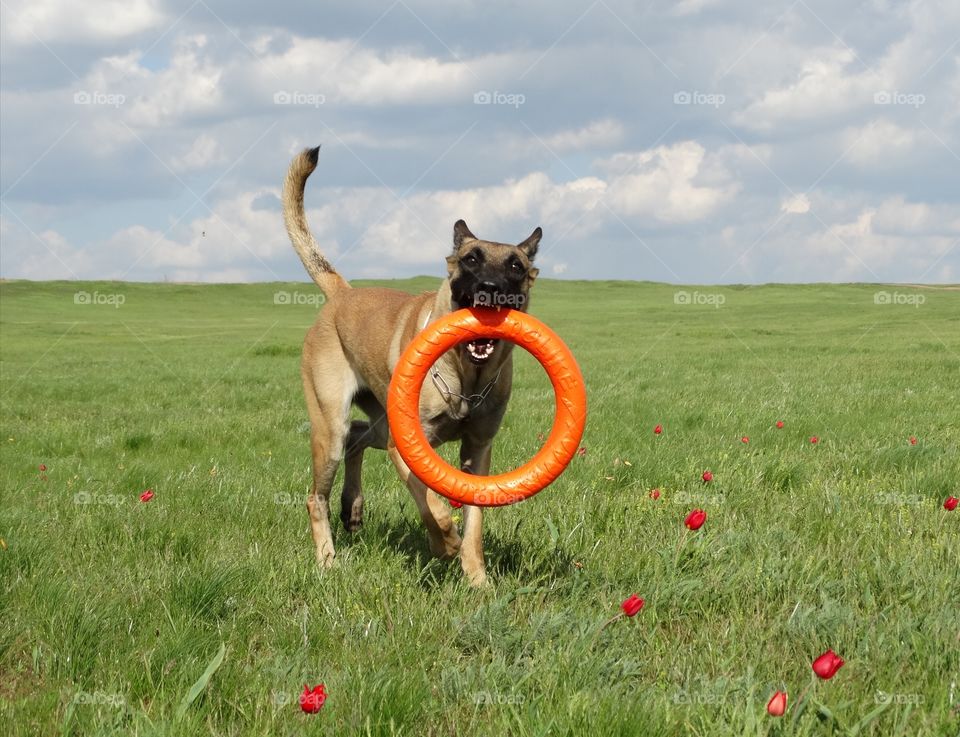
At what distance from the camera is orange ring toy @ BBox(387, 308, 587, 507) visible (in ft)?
14.8

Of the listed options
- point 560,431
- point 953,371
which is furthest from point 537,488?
point 953,371

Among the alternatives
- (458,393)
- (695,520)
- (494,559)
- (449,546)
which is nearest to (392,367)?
(458,393)

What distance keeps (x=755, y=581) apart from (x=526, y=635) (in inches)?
48.1

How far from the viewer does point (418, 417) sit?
4781 millimetres

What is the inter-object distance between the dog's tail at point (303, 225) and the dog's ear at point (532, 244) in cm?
198

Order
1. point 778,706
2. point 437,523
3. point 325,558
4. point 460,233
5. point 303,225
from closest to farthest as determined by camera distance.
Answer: point 778,706 < point 437,523 < point 325,558 < point 460,233 < point 303,225

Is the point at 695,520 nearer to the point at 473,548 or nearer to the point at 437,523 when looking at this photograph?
the point at 473,548

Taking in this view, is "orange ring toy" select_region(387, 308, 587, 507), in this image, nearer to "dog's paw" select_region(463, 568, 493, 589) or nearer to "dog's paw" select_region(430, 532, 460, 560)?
"dog's paw" select_region(463, 568, 493, 589)

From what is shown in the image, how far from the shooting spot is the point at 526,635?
11.9 ft

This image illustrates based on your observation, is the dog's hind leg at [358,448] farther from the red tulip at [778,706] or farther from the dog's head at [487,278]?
the red tulip at [778,706]

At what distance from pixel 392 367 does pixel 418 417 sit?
3.71ft

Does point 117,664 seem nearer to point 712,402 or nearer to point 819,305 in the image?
point 712,402

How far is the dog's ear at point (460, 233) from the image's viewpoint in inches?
229

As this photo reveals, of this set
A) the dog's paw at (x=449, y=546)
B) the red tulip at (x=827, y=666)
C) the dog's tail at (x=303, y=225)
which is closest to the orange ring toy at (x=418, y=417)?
the dog's paw at (x=449, y=546)
